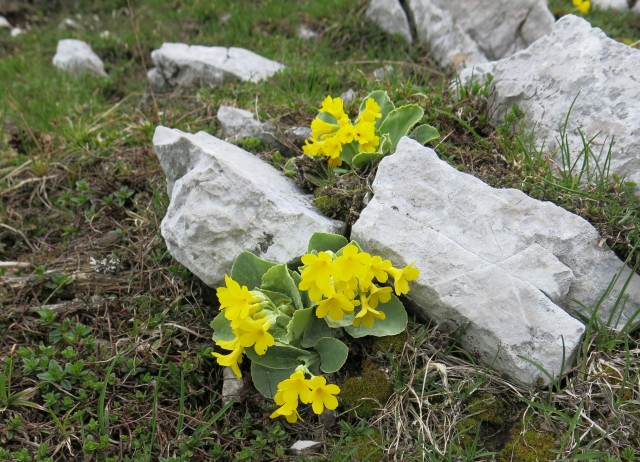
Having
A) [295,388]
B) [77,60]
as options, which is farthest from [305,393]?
[77,60]

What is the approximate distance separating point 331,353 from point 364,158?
1.14 meters

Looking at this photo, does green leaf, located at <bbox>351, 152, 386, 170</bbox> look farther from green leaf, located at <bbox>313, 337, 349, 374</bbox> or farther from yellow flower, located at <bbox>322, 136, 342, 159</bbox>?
A: green leaf, located at <bbox>313, 337, 349, 374</bbox>

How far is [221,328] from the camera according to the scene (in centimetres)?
291

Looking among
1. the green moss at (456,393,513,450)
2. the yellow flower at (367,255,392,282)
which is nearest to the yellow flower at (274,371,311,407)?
the yellow flower at (367,255,392,282)

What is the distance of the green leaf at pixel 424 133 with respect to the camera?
356 cm

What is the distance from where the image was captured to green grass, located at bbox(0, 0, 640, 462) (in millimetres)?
2549

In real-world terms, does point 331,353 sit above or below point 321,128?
below

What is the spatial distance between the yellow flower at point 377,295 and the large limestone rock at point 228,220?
1.54 ft

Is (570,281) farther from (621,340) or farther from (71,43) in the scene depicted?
(71,43)

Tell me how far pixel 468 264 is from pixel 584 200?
0.76 m

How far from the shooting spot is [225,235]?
3.10 metres

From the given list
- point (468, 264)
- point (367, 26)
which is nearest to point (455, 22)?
point (367, 26)

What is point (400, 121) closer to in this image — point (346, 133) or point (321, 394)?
point (346, 133)

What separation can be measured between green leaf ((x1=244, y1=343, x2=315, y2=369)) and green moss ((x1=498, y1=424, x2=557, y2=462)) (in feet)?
2.86
